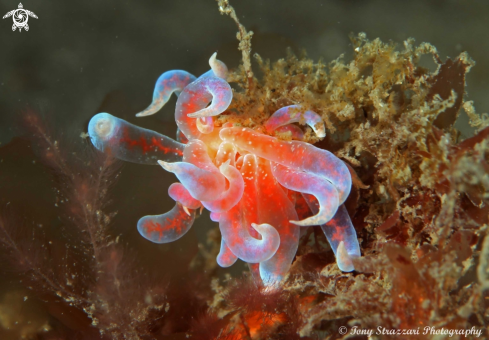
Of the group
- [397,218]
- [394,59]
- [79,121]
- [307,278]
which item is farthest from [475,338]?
[79,121]

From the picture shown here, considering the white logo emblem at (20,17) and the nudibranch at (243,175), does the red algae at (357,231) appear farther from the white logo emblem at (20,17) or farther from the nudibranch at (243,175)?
the white logo emblem at (20,17)

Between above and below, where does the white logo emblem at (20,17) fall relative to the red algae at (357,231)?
above

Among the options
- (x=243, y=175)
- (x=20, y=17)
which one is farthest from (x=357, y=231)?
(x=20, y=17)

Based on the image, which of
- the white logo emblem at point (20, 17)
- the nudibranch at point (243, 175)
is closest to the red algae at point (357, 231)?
the nudibranch at point (243, 175)

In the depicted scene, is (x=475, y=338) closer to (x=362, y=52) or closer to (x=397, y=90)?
(x=397, y=90)

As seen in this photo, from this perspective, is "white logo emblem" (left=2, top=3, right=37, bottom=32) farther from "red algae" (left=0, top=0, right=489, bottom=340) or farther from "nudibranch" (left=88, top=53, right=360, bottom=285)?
"nudibranch" (left=88, top=53, right=360, bottom=285)

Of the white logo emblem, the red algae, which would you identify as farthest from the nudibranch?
the white logo emblem
